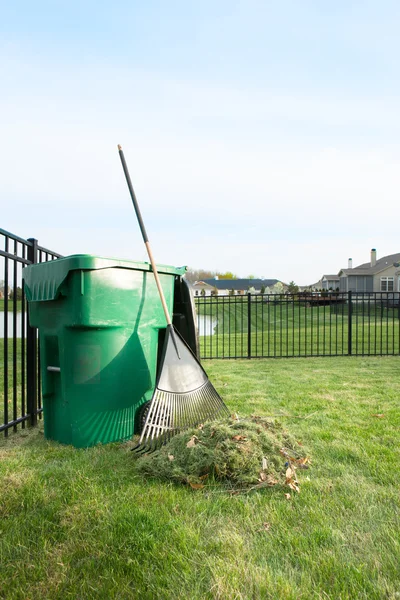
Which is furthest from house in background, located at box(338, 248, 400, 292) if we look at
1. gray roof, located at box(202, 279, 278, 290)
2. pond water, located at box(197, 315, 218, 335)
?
pond water, located at box(197, 315, 218, 335)

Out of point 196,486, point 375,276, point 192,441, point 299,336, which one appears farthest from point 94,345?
point 375,276

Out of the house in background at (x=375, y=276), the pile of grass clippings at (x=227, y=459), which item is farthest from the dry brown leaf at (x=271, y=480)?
the house in background at (x=375, y=276)

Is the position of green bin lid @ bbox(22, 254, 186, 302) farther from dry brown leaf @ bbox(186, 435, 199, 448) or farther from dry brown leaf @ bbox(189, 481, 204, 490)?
dry brown leaf @ bbox(189, 481, 204, 490)

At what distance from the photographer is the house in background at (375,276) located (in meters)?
42.1

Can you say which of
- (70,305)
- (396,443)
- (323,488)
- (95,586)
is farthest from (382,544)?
(70,305)

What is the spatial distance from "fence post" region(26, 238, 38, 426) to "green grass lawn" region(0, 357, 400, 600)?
813mm

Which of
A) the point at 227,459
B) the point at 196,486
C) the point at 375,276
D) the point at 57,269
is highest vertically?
the point at 375,276

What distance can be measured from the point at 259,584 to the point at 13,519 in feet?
3.95

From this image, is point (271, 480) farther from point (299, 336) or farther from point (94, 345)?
point (299, 336)

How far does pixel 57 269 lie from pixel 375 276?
147 ft

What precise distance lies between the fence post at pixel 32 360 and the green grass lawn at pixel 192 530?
0.81m

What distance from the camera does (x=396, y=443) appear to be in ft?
10.3

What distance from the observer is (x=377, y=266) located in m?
45.0

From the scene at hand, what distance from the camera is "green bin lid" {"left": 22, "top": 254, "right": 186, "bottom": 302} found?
301 centimetres
